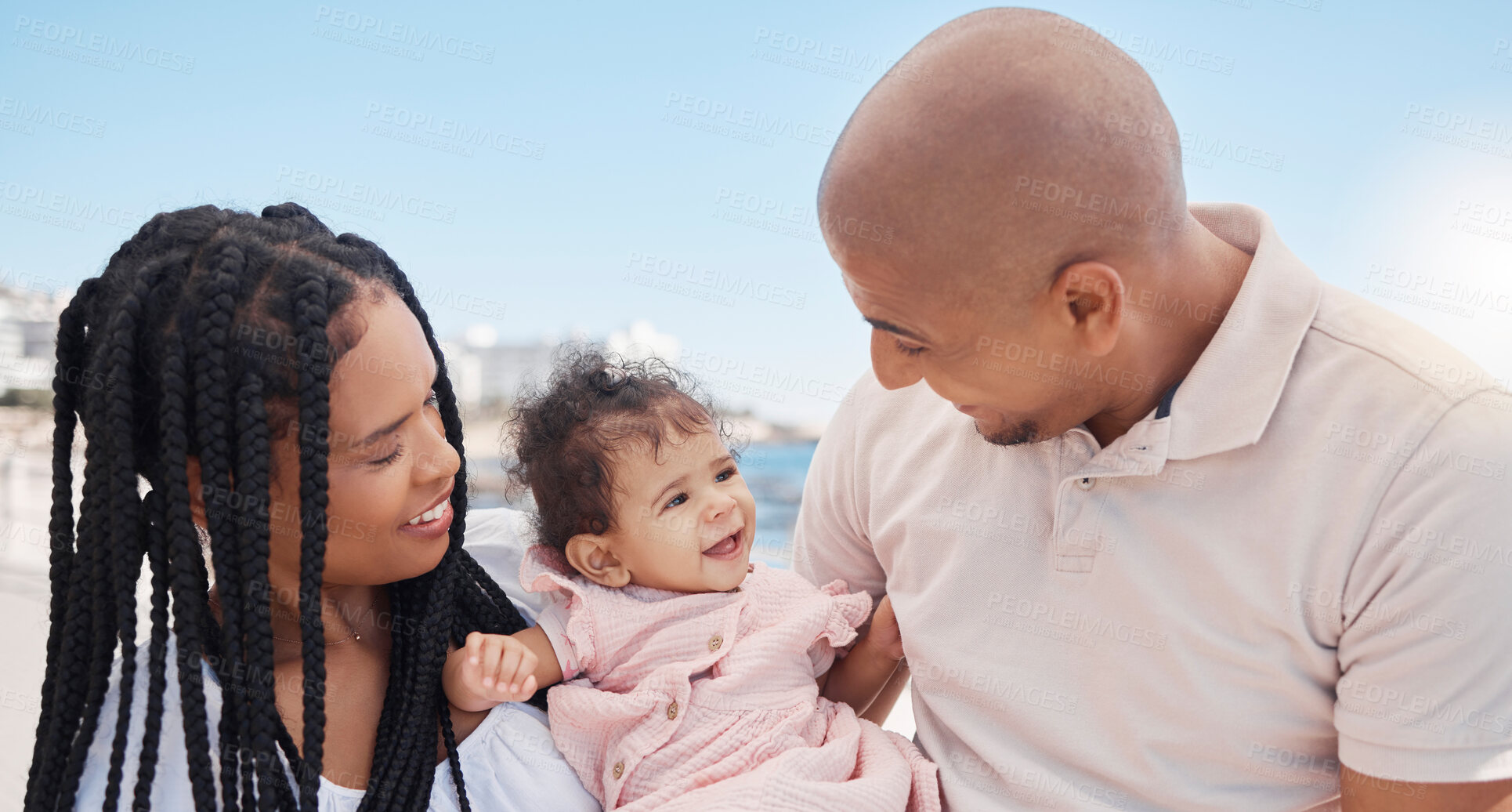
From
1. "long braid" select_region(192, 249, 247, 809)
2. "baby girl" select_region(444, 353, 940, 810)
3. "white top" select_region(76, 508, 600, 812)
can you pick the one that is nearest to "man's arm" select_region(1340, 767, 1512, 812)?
"baby girl" select_region(444, 353, 940, 810)

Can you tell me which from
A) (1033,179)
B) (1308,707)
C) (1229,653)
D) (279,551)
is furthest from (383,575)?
(1308,707)

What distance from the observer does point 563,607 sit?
1721 mm

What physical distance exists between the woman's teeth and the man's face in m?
0.70

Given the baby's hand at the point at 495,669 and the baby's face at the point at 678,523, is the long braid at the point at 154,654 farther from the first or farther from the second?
the baby's face at the point at 678,523

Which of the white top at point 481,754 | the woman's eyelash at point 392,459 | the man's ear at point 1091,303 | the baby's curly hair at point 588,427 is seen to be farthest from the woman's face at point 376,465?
the man's ear at point 1091,303

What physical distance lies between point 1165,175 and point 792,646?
93 centimetres

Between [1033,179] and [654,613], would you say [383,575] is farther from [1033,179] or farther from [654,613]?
[1033,179]

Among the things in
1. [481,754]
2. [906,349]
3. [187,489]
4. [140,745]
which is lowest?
[481,754]

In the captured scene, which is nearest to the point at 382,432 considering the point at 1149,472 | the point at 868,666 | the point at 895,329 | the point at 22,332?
the point at 895,329

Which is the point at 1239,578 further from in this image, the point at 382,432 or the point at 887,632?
the point at 382,432

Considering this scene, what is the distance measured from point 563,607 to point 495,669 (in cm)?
22

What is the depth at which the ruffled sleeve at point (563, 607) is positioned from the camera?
1648 mm

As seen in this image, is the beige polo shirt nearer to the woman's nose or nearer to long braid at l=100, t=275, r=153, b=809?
the woman's nose

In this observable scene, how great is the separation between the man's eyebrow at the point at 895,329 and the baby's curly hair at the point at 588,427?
18.8 inches
